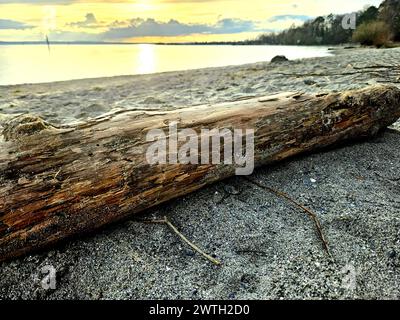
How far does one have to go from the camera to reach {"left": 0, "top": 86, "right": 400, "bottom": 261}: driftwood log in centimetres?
180

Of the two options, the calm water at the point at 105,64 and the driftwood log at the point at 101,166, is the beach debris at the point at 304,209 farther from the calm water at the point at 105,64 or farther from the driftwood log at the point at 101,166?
the calm water at the point at 105,64

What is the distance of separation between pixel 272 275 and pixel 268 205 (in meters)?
0.67

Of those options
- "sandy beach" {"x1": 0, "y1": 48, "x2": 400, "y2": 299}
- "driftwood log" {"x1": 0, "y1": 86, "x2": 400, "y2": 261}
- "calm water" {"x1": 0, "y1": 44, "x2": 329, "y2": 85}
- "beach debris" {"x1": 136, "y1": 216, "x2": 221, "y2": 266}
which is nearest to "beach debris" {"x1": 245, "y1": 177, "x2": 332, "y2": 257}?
"sandy beach" {"x1": 0, "y1": 48, "x2": 400, "y2": 299}

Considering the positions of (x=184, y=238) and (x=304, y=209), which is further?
(x=304, y=209)

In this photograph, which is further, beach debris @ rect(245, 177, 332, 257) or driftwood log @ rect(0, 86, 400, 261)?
beach debris @ rect(245, 177, 332, 257)

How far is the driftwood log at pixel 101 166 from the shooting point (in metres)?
1.80

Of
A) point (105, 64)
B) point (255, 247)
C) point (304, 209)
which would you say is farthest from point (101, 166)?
point (105, 64)

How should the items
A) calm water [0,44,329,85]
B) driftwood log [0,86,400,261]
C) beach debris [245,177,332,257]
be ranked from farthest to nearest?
calm water [0,44,329,85] → beach debris [245,177,332,257] → driftwood log [0,86,400,261]

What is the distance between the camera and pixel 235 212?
7.42ft

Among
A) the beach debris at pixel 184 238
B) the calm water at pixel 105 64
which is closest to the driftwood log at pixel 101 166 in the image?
the beach debris at pixel 184 238

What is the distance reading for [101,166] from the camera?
198 centimetres

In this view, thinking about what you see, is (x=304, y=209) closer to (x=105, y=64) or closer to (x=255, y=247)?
(x=255, y=247)

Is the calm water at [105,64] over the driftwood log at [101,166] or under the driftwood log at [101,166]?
under

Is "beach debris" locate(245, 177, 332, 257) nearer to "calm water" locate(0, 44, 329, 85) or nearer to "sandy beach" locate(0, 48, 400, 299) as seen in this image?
"sandy beach" locate(0, 48, 400, 299)
